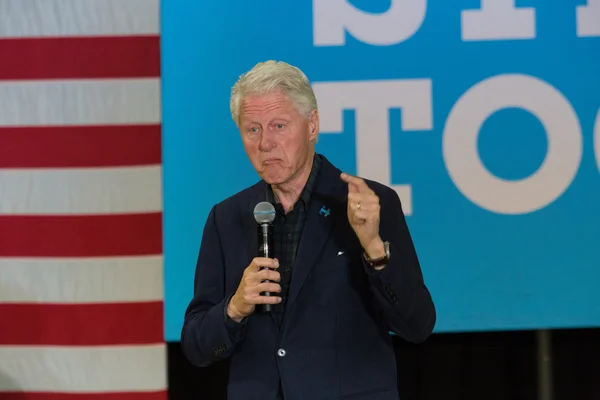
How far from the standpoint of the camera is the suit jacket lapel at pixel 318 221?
163 centimetres

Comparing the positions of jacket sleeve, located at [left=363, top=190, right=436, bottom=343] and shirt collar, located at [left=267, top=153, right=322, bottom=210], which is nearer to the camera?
jacket sleeve, located at [left=363, top=190, right=436, bottom=343]

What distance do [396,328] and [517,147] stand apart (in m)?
1.25

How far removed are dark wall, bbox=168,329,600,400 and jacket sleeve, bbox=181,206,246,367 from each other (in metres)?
1.18

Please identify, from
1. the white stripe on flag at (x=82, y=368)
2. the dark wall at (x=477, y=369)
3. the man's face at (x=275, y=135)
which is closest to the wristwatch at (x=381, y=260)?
the man's face at (x=275, y=135)

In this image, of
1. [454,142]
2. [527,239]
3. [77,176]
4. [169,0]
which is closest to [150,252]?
[77,176]

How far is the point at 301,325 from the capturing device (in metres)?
1.64

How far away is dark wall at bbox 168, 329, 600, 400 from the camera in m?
2.83

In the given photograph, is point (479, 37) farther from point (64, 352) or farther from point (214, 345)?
point (64, 352)

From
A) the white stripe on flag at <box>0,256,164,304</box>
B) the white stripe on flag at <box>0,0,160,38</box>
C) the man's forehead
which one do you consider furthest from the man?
the white stripe on flag at <box>0,0,160,38</box>

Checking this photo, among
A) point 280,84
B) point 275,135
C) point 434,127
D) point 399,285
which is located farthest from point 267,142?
point 434,127

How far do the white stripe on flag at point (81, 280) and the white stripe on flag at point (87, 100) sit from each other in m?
0.52

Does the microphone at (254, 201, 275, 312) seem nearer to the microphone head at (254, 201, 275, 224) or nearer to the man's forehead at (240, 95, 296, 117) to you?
the microphone head at (254, 201, 275, 224)

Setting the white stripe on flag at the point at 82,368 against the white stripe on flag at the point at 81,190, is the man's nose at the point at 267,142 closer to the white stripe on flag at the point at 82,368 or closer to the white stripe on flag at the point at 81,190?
the white stripe on flag at the point at 81,190

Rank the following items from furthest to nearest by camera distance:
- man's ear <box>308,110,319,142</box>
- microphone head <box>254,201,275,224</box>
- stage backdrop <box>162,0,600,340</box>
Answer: stage backdrop <box>162,0,600,340</box> → man's ear <box>308,110,319,142</box> → microphone head <box>254,201,275,224</box>
